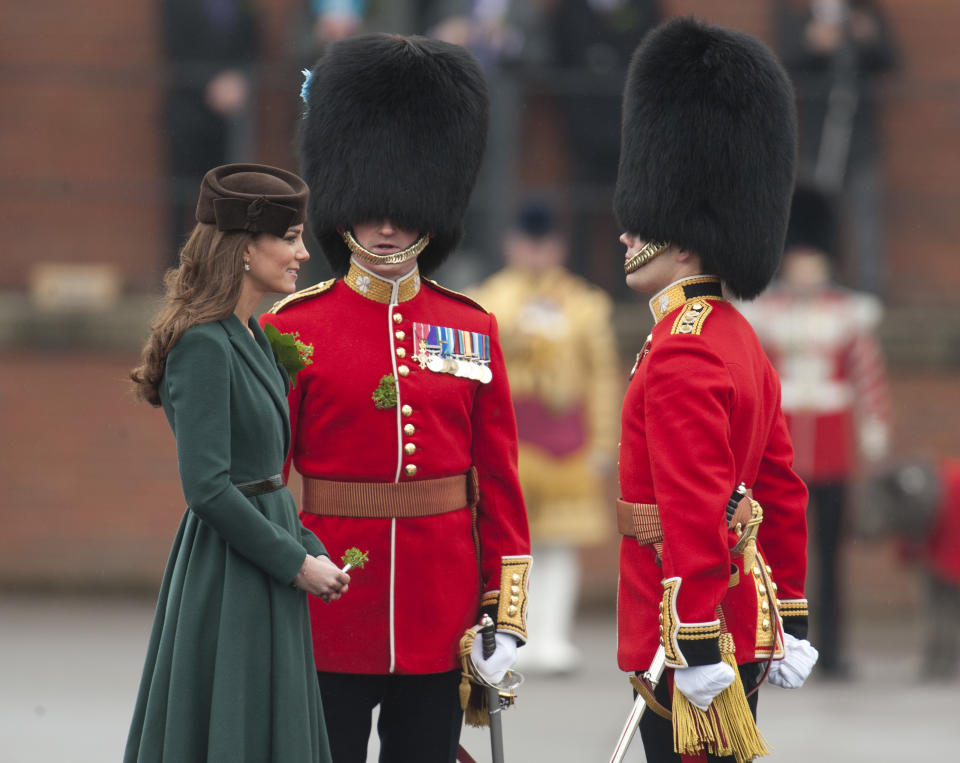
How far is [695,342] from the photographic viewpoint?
11.8 feet

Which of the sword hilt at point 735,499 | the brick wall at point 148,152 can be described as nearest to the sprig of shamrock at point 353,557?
the sword hilt at point 735,499

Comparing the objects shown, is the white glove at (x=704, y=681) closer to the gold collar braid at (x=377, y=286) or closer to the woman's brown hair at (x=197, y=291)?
the gold collar braid at (x=377, y=286)

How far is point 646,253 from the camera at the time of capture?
12.6ft

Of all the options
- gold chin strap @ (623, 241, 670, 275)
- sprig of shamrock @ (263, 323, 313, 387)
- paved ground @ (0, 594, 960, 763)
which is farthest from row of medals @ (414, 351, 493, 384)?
paved ground @ (0, 594, 960, 763)

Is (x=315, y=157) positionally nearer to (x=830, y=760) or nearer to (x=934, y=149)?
(x=830, y=760)

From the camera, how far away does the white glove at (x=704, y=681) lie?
11.5 feet

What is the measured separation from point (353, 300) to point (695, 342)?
2.73 feet

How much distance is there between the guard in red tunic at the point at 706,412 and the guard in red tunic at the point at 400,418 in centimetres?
35

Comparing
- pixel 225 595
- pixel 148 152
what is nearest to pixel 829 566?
pixel 148 152

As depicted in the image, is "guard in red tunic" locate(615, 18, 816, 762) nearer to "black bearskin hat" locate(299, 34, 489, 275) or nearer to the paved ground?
"black bearskin hat" locate(299, 34, 489, 275)

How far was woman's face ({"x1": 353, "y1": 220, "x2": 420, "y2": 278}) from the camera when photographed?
3.88 m

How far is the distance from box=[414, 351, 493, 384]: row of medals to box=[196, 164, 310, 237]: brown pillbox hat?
19.4 inches

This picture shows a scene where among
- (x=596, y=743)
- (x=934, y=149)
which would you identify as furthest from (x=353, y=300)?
(x=934, y=149)

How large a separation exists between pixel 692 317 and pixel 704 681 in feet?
2.59
